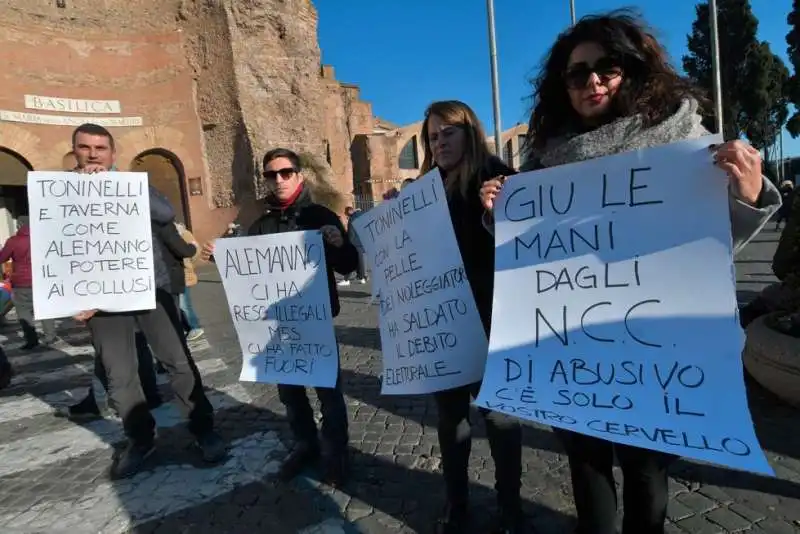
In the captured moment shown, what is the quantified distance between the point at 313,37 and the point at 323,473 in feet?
79.7

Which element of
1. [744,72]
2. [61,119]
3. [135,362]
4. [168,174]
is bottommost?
[135,362]

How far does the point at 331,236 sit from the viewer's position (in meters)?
2.74

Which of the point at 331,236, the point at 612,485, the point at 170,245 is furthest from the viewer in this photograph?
the point at 170,245

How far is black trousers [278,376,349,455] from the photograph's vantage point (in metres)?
2.89

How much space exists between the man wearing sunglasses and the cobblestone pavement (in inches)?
6.0

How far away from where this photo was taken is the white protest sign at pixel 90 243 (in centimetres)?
297

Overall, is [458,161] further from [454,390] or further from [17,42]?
[17,42]

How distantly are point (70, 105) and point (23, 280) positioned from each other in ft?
41.4

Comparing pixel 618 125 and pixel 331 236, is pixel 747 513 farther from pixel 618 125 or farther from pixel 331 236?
pixel 331 236

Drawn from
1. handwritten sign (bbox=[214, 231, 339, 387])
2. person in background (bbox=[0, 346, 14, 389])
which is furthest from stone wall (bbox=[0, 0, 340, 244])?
handwritten sign (bbox=[214, 231, 339, 387])

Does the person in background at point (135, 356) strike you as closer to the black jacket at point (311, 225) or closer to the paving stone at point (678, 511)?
the black jacket at point (311, 225)

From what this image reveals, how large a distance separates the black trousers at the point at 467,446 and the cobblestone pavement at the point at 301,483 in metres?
0.25

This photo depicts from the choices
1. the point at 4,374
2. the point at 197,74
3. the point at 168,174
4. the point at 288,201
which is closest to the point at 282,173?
the point at 288,201

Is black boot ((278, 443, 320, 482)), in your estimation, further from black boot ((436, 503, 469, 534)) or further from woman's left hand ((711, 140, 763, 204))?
woman's left hand ((711, 140, 763, 204))
